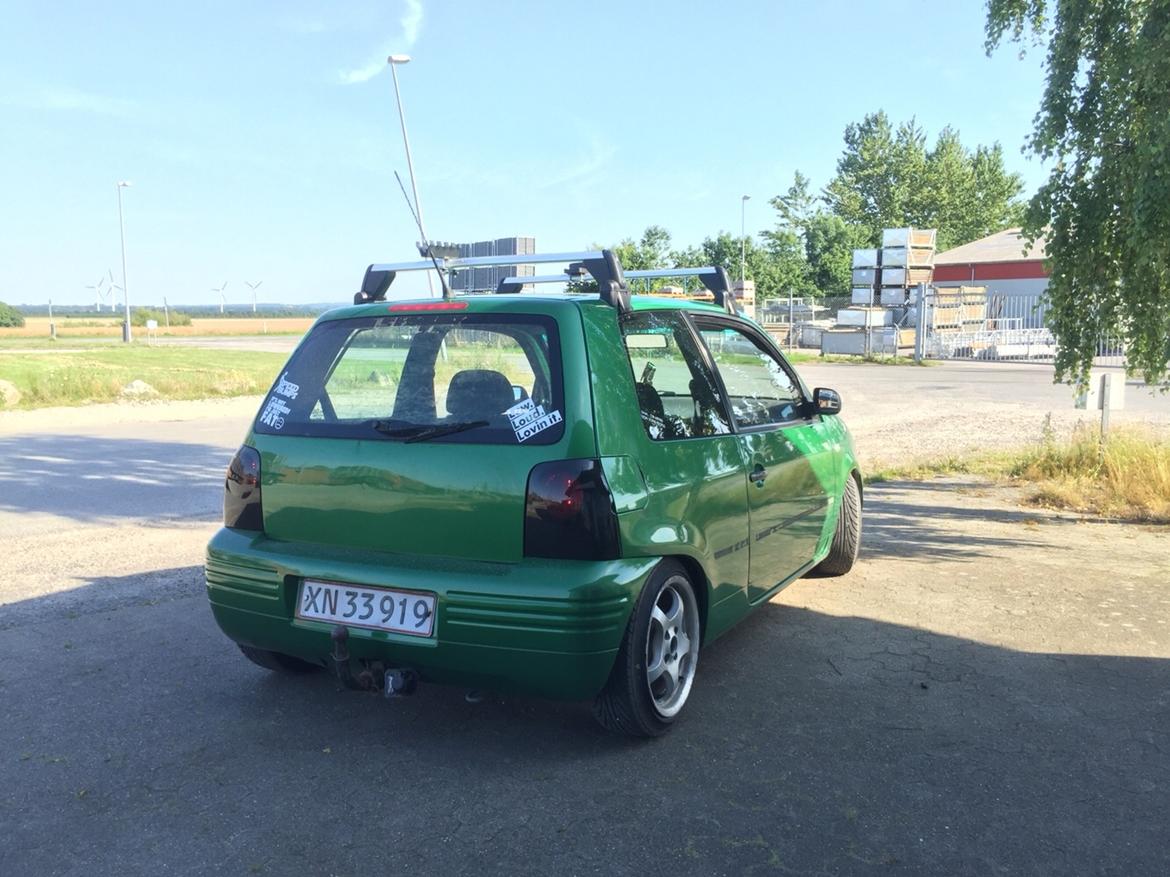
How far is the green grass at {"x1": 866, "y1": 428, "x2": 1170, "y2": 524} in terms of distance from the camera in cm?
822

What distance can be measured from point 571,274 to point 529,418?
5.17 ft

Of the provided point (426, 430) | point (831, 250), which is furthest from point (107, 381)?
point (831, 250)

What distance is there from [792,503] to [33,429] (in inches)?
555

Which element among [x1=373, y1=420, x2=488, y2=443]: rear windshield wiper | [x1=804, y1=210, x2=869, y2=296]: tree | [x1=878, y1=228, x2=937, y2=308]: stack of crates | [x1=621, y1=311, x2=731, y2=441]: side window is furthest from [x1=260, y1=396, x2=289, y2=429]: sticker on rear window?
[x1=804, y1=210, x2=869, y2=296]: tree

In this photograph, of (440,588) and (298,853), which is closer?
(298,853)

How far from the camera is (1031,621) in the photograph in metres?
5.24

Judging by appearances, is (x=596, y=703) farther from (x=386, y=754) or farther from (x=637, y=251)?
(x=637, y=251)

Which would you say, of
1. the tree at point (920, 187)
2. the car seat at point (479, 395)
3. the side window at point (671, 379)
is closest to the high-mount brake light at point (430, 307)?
the car seat at point (479, 395)

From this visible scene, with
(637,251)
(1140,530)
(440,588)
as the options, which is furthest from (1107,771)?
(637,251)

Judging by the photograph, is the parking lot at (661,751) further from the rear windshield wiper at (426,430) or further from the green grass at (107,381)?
the green grass at (107,381)

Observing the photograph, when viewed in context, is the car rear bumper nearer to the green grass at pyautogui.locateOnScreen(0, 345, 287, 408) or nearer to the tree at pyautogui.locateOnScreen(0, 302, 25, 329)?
the green grass at pyautogui.locateOnScreen(0, 345, 287, 408)

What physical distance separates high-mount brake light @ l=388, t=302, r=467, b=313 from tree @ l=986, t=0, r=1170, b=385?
13.2 ft

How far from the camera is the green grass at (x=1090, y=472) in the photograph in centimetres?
822

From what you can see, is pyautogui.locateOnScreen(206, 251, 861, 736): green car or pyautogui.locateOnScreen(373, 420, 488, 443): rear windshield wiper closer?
pyautogui.locateOnScreen(206, 251, 861, 736): green car
